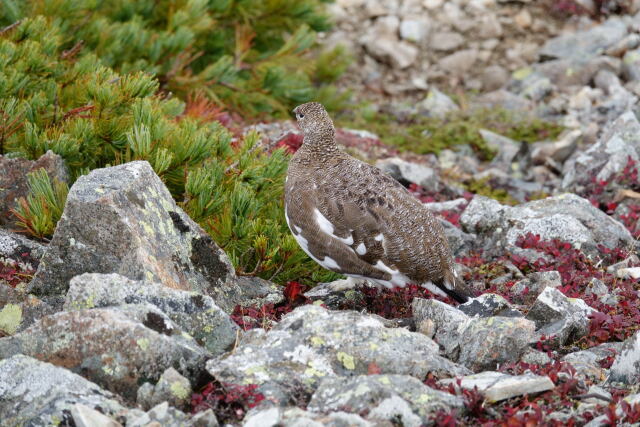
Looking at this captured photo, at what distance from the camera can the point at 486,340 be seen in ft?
13.8

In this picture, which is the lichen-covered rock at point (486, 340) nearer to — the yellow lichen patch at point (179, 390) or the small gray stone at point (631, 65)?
the yellow lichen patch at point (179, 390)

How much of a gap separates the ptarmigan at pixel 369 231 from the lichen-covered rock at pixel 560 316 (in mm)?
608

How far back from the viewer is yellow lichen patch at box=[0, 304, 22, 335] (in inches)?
165

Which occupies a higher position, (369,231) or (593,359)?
(369,231)

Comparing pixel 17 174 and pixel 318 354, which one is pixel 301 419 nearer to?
pixel 318 354

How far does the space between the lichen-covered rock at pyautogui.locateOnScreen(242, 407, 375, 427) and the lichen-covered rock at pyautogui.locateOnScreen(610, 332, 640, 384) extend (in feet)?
4.63

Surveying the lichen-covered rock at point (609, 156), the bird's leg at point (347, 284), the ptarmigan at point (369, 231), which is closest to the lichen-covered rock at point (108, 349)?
the ptarmigan at point (369, 231)

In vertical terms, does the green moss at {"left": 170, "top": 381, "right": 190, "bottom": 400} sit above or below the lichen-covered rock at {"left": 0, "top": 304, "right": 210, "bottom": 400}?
below

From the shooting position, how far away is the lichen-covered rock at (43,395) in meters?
3.41

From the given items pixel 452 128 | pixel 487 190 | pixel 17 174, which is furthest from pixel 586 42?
pixel 17 174

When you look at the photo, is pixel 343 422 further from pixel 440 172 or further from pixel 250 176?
pixel 440 172

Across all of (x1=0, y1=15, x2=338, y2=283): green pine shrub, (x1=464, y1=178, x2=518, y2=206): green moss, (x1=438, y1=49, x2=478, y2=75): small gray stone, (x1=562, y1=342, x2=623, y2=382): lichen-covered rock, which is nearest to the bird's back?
(x1=0, y1=15, x2=338, y2=283): green pine shrub

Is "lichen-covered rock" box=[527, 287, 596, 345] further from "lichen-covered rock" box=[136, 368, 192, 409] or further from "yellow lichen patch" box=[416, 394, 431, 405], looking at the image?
"lichen-covered rock" box=[136, 368, 192, 409]

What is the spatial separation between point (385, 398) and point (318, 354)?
511 millimetres
